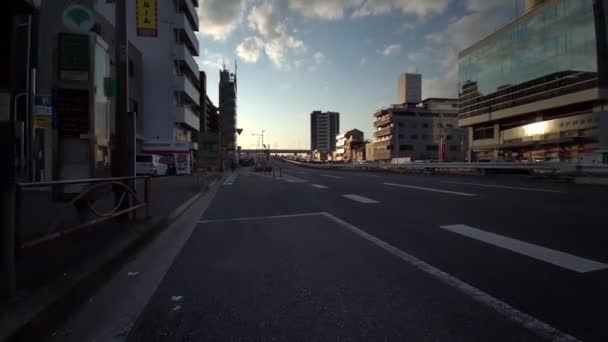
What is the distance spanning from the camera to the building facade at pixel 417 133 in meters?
97.0

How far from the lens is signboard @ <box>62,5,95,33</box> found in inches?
208

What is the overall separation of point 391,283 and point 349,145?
137m

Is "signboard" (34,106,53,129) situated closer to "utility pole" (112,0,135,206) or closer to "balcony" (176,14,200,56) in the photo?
"utility pole" (112,0,135,206)

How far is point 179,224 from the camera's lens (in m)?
7.15

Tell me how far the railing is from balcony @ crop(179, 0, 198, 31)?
142ft

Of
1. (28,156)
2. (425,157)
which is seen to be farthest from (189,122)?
(425,157)

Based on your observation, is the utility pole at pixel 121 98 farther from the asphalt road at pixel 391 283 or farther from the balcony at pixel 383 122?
the balcony at pixel 383 122

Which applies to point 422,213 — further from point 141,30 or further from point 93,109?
point 141,30

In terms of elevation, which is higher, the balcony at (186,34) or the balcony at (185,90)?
the balcony at (186,34)

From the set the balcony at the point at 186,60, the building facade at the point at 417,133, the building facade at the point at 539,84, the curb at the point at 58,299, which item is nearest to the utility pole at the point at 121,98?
the curb at the point at 58,299

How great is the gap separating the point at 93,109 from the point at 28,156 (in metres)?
13.3

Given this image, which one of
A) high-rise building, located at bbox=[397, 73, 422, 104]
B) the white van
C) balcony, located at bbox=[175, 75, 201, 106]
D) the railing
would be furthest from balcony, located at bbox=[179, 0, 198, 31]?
high-rise building, located at bbox=[397, 73, 422, 104]

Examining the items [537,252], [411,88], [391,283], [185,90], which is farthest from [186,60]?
[411,88]

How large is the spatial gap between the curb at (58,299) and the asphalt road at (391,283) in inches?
25.9
